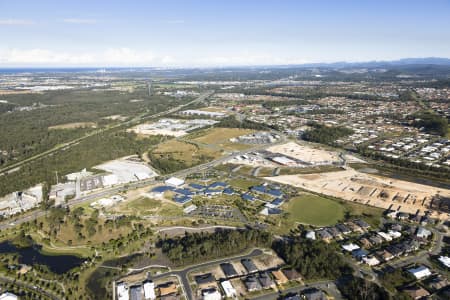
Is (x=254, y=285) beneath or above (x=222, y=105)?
beneath

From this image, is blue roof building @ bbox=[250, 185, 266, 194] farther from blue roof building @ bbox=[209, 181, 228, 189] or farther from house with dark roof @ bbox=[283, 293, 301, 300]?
house with dark roof @ bbox=[283, 293, 301, 300]

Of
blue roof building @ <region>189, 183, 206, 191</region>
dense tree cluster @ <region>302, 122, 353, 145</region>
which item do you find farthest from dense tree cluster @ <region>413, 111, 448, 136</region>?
blue roof building @ <region>189, 183, 206, 191</region>

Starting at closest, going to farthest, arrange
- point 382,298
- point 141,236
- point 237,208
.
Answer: point 382,298 → point 141,236 → point 237,208

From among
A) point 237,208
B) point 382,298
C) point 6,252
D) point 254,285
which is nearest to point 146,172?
point 237,208

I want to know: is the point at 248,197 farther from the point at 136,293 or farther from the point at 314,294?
the point at 136,293

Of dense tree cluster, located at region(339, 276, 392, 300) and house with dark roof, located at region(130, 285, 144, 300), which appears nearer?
dense tree cluster, located at region(339, 276, 392, 300)

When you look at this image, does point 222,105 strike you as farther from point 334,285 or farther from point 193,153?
point 334,285
